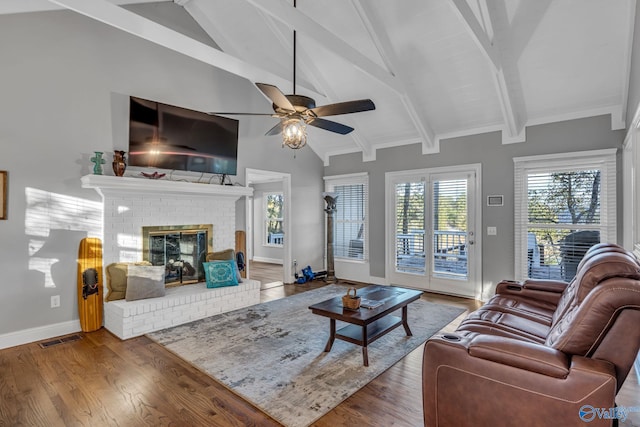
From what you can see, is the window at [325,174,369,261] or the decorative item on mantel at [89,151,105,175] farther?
the window at [325,174,369,261]

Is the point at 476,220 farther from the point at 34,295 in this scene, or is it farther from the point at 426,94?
the point at 34,295

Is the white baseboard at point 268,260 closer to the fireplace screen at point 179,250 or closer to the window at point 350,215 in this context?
the window at point 350,215

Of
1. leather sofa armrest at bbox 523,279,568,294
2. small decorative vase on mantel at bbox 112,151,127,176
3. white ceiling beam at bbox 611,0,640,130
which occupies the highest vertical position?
white ceiling beam at bbox 611,0,640,130

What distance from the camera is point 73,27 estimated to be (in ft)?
11.9

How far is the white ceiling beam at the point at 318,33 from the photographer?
279 cm

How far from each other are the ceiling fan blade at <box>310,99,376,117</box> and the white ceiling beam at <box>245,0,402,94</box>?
723 mm

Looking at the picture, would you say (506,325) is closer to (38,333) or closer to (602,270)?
(602,270)

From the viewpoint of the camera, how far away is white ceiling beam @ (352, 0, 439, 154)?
3.68m

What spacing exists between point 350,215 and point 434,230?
5.66ft

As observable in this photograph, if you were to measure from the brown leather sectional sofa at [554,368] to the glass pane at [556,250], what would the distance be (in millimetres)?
2908

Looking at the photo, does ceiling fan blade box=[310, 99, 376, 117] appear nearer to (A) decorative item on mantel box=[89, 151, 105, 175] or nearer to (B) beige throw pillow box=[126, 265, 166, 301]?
(A) decorative item on mantel box=[89, 151, 105, 175]

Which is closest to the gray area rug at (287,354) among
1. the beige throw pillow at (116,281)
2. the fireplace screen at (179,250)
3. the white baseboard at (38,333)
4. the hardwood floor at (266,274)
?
the beige throw pillow at (116,281)

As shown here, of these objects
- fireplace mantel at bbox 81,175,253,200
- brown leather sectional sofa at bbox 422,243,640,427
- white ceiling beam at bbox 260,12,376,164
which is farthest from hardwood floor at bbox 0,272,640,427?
white ceiling beam at bbox 260,12,376,164

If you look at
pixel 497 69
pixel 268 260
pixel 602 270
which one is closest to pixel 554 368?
pixel 602 270
